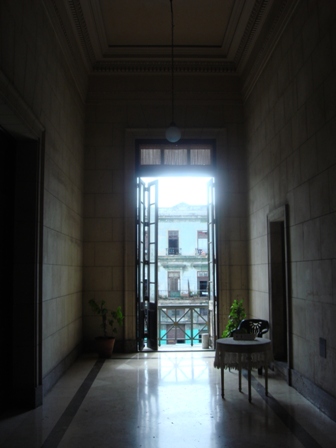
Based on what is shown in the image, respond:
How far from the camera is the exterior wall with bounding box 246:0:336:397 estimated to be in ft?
14.1

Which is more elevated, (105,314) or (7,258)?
(7,258)

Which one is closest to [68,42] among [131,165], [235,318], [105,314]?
[131,165]

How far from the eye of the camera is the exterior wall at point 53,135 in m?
4.15

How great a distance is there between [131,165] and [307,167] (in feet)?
12.7

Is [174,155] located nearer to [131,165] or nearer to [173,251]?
[131,165]

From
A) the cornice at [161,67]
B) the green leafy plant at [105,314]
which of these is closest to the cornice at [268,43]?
the cornice at [161,67]

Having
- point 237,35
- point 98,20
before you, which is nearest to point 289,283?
point 237,35

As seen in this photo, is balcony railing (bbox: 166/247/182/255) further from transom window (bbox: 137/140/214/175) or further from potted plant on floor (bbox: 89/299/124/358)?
potted plant on floor (bbox: 89/299/124/358)

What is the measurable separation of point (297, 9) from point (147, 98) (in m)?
3.55

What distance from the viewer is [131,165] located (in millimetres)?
8117

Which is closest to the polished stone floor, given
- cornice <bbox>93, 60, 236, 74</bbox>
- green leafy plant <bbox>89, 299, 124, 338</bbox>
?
green leafy plant <bbox>89, 299, 124, 338</bbox>

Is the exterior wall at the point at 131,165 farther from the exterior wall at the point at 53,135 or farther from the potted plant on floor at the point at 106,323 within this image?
the exterior wall at the point at 53,135

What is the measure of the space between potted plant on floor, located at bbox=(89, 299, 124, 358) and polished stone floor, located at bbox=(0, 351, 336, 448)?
1041 millimetres

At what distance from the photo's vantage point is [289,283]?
5562mm
